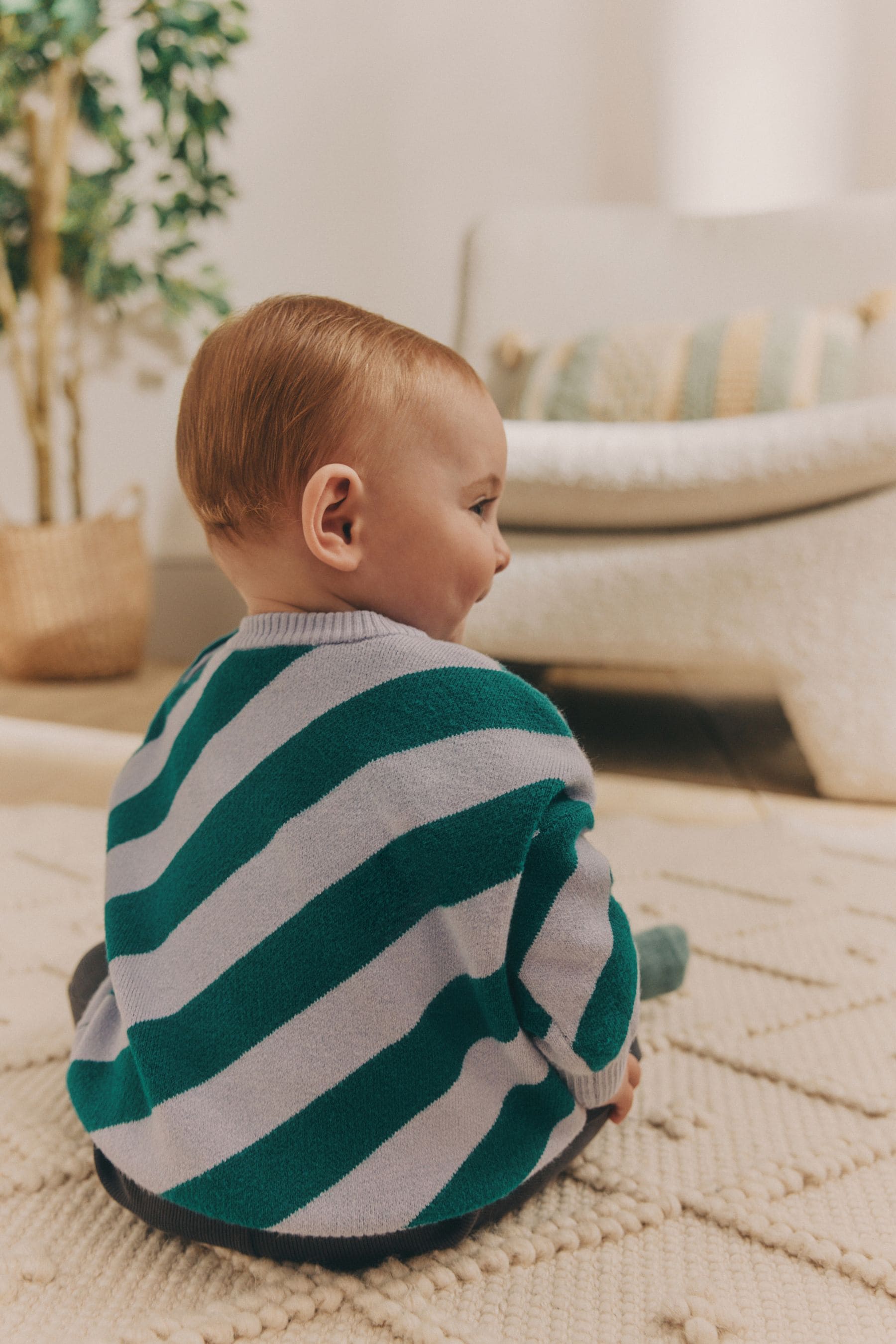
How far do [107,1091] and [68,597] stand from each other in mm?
1417

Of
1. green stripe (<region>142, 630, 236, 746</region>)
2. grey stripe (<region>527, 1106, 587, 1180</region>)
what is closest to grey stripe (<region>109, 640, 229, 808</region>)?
green stripe (<region>142, 630, 236, 746</region>)

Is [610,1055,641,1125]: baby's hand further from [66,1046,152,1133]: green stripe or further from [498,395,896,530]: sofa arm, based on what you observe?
[498,395,896,530]: sofa arm

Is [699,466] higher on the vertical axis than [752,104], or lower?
lower

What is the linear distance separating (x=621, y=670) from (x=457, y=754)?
4.64 ft

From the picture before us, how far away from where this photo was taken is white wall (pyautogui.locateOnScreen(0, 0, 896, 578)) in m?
1.91

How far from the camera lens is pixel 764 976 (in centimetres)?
67

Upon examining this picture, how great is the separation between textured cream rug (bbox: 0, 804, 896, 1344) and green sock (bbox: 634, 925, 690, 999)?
17 millimetres

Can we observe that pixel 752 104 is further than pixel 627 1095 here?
Yes

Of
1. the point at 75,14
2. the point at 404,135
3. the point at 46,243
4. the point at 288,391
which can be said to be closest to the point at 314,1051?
the point at 288,391

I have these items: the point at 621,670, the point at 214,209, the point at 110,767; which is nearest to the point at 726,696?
the point at 621,670

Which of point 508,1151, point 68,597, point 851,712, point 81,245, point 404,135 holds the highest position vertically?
point 404,135

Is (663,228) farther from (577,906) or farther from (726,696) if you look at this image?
(577,906)

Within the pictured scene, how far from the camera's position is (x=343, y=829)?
375 mm

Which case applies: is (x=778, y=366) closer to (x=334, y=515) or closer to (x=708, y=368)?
(x=708, y=368)
